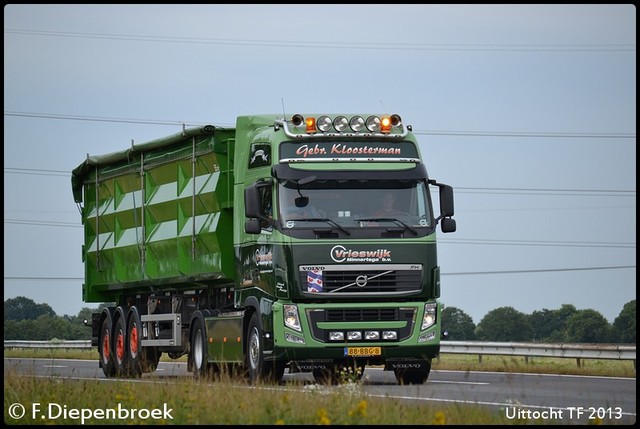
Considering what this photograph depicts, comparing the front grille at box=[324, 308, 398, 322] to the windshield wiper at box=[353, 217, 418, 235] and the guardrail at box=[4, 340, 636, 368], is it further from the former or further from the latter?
the guardrail at box=[4, 340, 636, 368]

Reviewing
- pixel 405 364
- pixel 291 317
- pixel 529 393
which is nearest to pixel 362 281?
pixel 291 317

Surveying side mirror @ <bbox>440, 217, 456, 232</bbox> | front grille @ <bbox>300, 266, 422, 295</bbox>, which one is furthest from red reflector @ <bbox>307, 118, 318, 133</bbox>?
side mirror @ <bbox>440, 217, 456, 232</bbox>

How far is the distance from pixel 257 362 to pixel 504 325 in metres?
60.0

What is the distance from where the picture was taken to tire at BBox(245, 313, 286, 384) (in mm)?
22375

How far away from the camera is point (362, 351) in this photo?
878 inches

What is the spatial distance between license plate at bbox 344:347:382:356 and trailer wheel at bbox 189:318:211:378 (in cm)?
288

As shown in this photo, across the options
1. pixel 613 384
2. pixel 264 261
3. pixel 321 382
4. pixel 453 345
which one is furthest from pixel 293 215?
pixel 453 345

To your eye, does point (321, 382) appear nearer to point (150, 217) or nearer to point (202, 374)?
point (202, 374)

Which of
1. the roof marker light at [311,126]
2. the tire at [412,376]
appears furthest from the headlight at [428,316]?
the roof marker light at [311,126]

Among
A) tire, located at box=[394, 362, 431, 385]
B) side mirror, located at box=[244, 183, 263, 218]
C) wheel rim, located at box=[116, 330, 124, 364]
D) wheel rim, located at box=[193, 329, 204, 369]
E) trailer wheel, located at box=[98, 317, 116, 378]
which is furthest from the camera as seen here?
trailer wheel, located at box=[98, 317, 116, 378]

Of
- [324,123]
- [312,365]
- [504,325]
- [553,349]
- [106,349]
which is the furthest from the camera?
[504,325]

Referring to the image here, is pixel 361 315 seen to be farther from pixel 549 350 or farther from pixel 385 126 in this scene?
pixel 549 350

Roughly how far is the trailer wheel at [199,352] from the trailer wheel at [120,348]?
2949 millimetres

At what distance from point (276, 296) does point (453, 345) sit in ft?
47.9
